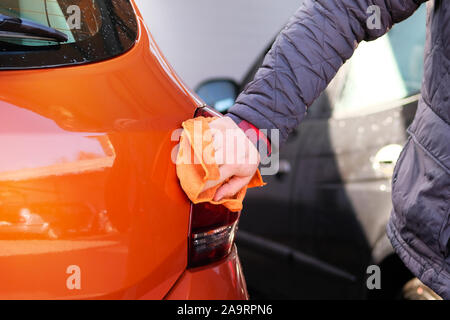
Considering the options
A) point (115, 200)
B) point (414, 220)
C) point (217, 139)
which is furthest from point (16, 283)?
point (414, 220)

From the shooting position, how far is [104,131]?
4.94ft

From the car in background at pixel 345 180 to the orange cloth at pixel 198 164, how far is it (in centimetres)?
165

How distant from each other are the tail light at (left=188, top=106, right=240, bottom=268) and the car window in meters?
A: 1.51

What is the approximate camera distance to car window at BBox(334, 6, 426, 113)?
3113 mm

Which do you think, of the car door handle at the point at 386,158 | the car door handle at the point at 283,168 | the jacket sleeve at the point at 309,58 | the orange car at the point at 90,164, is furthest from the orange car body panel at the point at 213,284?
the car door handle at the point at 283,168

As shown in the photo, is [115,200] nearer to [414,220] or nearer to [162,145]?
[162,145]

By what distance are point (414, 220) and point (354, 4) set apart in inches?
20.8

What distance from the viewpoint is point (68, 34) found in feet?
5.36

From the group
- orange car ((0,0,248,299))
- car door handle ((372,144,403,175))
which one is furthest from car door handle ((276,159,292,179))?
orange car ((0,0,248,299))

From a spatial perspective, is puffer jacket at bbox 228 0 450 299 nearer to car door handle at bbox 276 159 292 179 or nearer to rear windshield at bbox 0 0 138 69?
rear windshield at bbox 0 0 138 69

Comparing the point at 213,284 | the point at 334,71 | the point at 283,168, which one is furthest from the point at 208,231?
the point at 283,168

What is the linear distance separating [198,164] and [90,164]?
Result: 0.24m

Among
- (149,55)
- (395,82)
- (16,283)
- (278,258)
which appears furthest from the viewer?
(278,258)

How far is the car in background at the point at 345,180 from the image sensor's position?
3092mm
